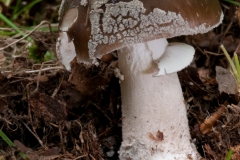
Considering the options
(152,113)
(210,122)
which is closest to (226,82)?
(210,122)

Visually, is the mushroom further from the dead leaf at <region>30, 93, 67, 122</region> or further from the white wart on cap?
the dead leaf at <region>30, 93, 67, 122</region>

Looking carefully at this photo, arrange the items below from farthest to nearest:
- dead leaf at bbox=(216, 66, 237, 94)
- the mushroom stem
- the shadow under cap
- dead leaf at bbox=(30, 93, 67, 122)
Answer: dead leaf at bbox=(216, 66, 237, 94) < dead leaf at bbox=(30, 93, 67, 122) < the mushroom stem < the shadow under cap

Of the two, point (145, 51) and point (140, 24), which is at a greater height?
point (140, 24)

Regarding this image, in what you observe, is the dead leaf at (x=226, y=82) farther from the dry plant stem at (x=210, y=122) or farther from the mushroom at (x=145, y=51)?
the mushroom at (x=145, y=51)

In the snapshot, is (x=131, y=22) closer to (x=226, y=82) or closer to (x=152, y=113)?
(x=152, y=113)

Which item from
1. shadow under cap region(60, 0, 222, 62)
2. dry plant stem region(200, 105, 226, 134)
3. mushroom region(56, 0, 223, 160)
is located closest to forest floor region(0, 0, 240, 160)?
dry plant stem region(200, 105, 226, 134)

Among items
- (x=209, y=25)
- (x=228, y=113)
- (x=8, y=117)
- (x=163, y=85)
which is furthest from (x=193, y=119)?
(x=8, y=117)

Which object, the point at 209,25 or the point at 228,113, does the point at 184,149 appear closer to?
the point at 228,113

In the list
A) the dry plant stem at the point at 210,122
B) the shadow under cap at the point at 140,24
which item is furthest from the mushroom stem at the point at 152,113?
the shadow under cap at the point at 140,24
